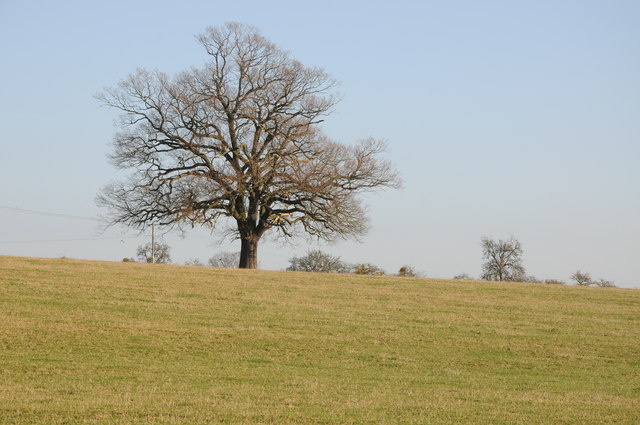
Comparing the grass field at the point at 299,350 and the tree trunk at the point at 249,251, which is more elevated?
the tree trunk at the point at 249,251

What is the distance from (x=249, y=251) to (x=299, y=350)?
23.6 metres

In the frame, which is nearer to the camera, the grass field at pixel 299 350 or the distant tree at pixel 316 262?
the grass field at pixel 299 350

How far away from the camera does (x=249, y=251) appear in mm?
43906

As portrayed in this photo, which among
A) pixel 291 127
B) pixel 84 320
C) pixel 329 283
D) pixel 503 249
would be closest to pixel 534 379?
pixel 84 320

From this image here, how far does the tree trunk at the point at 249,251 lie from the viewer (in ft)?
144

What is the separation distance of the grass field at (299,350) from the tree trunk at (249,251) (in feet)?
25.4

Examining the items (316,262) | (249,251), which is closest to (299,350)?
(249,251)

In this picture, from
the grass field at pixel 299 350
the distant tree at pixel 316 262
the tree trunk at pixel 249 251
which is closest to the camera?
the grass field at pixel 299 350

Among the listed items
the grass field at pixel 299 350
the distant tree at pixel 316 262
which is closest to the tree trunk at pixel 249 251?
the grass field at pixel 299 350

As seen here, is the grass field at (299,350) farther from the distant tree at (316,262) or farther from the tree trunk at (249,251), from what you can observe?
the distant tree at (316,262)

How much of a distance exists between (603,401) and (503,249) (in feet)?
207

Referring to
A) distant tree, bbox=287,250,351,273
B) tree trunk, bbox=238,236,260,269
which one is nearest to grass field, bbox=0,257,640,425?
tree trunk, bbox=238,236,260,269

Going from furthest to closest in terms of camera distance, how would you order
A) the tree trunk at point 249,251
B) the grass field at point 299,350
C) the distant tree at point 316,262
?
1. the distant tree at point 316,262
2. the tree trunk at point 249,251
3. the grass field at point 299,350

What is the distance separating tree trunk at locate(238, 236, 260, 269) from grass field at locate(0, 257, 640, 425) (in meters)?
7.73
